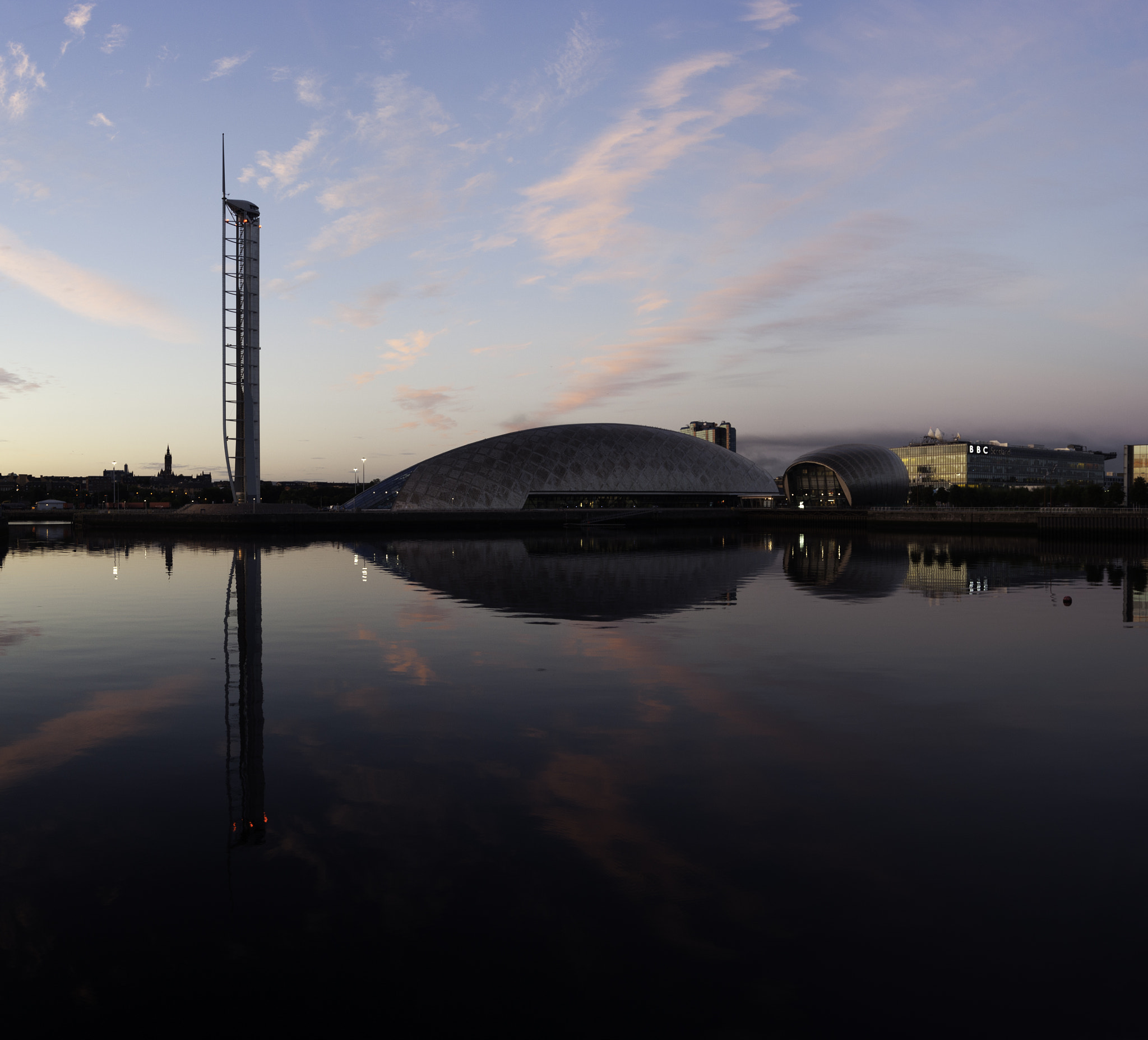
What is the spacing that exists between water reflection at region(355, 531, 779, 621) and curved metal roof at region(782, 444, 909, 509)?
4838cm

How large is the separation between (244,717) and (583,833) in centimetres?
583

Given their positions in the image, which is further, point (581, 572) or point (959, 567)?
point (959, 567)

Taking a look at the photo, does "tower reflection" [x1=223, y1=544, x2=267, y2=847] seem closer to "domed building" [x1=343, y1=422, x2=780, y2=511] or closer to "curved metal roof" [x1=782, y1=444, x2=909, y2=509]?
"domed building" [x1=343, y1=422, x2=780, y2=511]

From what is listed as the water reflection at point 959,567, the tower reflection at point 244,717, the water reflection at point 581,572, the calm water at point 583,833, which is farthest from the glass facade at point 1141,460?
the tower reflection at point 244,717

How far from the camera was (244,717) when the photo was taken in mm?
11031

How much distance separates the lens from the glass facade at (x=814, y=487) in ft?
346

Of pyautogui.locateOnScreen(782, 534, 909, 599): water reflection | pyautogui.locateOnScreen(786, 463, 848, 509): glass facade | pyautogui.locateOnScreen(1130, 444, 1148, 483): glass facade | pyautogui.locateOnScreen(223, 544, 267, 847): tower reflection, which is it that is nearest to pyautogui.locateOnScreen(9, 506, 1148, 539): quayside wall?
pyautogui.locateOnScreen(782, 534, 909, 599): water reflection

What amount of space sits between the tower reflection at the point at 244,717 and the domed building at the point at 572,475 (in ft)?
217

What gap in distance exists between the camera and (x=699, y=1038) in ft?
14.8

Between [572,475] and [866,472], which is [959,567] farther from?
[866,472]

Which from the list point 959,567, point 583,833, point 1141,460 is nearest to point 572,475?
point 959,567

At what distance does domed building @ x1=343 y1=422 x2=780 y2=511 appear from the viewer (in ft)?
294

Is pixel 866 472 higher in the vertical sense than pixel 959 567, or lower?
higher

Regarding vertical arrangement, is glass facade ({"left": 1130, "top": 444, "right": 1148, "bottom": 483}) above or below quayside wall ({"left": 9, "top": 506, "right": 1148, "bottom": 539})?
above
